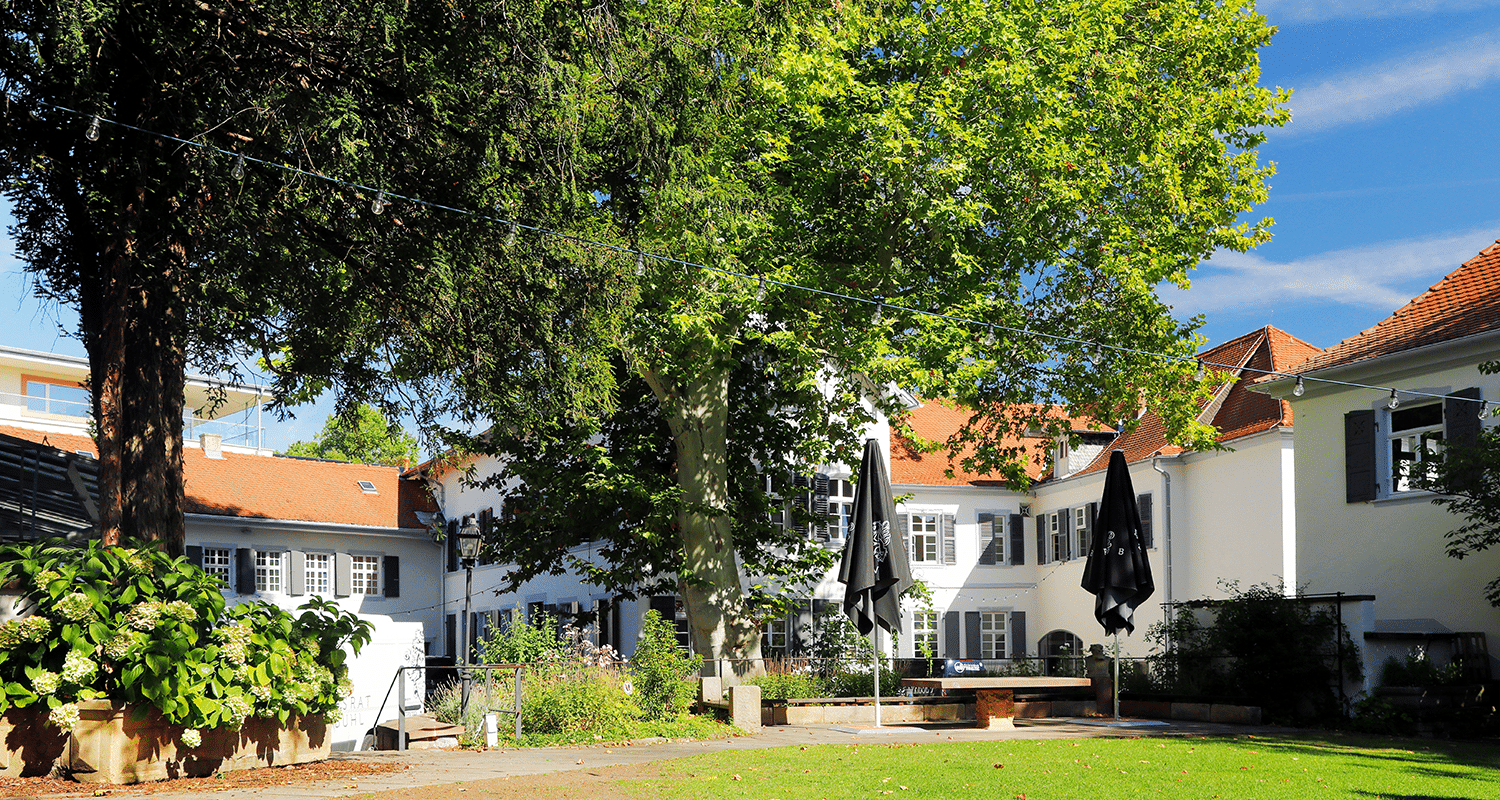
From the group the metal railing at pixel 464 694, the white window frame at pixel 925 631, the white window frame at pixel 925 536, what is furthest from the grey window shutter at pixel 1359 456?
the white window frame at pixel 925 536

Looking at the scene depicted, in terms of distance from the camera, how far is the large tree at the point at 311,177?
418 inches

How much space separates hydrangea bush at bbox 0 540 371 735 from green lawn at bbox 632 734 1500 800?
124 inches

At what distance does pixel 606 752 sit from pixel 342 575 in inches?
1091

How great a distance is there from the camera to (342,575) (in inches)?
1496

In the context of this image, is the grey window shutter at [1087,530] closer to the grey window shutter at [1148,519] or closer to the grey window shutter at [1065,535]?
the grey window shutter at [1065,535]

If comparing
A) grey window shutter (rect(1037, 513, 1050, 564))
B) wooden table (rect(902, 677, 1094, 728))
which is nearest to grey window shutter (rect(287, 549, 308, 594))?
grey window shutter (rect(1037, 513, 1050, 564))

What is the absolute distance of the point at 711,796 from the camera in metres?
8.84

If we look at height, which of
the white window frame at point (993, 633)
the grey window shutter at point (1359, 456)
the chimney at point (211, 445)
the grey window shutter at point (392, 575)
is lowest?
the white window frame at point (993, 633)

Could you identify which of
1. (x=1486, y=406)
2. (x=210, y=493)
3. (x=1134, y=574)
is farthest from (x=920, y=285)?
(x=210, y=493)

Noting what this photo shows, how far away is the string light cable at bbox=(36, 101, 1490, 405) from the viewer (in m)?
10.5

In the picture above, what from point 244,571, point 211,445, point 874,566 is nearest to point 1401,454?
point 874,566

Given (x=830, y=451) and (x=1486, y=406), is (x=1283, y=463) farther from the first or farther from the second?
(x=830, y=451)

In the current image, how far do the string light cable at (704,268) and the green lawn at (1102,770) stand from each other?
5357 mm

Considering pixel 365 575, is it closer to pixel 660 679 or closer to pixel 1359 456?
pixel 660 679
